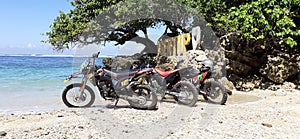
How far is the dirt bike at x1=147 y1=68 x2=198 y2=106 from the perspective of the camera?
6.18 metres

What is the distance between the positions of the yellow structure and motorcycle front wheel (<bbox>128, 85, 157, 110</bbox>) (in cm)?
529

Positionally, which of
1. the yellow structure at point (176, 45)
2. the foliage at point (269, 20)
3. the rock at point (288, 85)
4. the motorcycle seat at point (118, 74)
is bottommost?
the rock at point (288, 85)

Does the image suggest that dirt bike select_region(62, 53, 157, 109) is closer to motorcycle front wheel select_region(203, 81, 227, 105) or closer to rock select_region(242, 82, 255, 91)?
motorcycle front wheel select_region(203, 81, 227, 105)

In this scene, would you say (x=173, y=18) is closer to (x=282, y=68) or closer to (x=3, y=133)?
(x=282, y=68)

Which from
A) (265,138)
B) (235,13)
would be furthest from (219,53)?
(265,138)

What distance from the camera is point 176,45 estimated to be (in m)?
11.7

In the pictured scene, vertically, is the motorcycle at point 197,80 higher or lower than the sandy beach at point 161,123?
higher

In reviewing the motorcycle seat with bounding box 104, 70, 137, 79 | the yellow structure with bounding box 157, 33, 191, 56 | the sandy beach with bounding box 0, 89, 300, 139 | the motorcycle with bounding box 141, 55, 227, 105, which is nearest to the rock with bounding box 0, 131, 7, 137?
the sandy beach with bounding box 0, 89, 300, 139

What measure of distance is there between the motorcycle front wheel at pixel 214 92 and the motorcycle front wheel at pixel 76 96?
2463mm

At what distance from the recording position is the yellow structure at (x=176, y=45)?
1106 cm

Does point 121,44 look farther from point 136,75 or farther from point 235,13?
point 136,75

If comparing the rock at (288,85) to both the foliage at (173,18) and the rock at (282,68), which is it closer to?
the rock at (282,68)

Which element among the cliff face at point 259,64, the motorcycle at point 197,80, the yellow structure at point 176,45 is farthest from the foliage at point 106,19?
the motorcycle at point 197,80

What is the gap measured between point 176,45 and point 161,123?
758 centimetres
